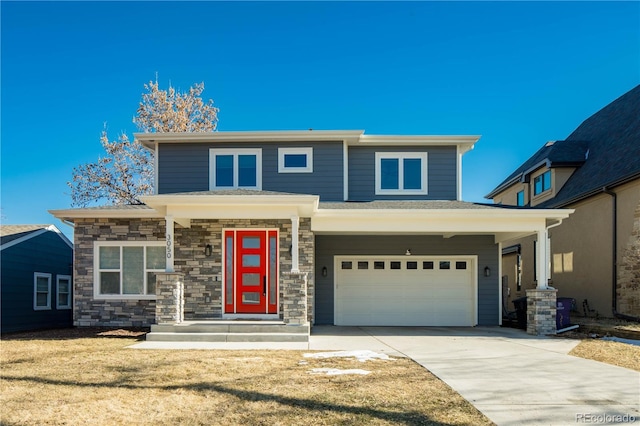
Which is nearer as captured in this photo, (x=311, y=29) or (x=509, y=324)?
(x=509, y=324)

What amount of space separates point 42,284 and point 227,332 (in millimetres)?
8353

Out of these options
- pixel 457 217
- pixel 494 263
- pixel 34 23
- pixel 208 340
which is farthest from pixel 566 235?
pixel 34 23

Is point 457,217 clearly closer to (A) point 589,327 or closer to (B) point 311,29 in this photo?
(A) point 589,327

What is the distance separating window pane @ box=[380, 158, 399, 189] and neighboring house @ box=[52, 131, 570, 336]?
0.03 meters

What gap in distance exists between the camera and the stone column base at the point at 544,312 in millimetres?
11297

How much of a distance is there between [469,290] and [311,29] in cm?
938

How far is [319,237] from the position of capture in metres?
13.9

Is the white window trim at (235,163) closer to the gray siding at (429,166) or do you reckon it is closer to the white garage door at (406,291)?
the gray siding at (429,166)

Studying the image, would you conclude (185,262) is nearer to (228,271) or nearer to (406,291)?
(228,271)

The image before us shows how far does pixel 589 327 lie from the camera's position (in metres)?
11.9

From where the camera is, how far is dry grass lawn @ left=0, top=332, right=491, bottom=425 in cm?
458

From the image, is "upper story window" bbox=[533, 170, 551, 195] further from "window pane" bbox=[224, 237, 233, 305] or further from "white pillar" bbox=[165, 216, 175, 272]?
"white pillar" bbox=[165, 216, 175, 272]

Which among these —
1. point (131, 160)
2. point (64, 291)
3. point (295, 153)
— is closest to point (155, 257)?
point (295, 153)

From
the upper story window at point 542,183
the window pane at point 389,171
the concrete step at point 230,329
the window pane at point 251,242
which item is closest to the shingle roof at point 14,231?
the concrete step at point 230,329
